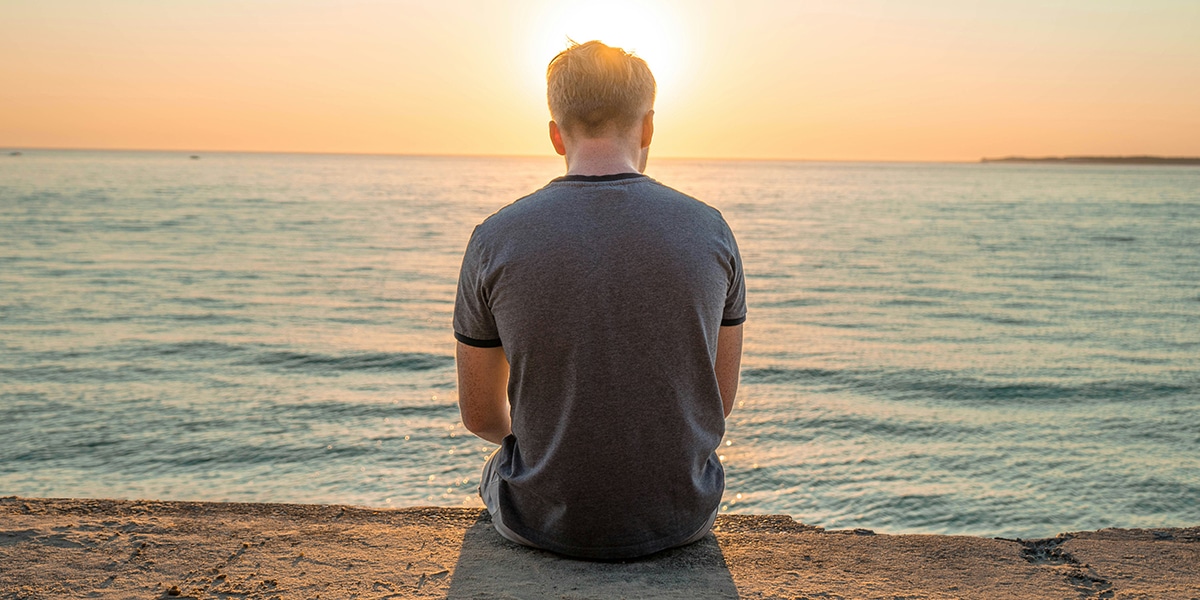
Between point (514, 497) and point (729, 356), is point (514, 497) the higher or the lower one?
the lower one

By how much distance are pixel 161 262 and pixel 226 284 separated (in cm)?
454

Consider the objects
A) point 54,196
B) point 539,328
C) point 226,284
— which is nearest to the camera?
point 539,328

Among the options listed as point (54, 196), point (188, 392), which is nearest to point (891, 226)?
point (188, 392)

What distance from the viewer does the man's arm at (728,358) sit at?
101 inches

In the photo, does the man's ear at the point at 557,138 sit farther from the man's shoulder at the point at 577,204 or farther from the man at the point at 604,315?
the man's shoulder at the point at 577,204

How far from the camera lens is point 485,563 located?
2.63 meters

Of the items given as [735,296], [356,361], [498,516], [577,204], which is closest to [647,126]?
[577,204]

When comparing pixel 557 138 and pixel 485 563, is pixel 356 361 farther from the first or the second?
pixel 557 138

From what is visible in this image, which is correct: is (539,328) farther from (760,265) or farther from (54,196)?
(54,196)

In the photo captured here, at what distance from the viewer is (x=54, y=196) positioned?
4809 centimetres

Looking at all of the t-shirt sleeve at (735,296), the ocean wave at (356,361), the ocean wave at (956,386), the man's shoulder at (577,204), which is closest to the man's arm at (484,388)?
the man's shoulder at (577,204)

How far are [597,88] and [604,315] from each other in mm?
564

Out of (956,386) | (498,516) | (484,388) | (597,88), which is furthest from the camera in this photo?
(956,386)

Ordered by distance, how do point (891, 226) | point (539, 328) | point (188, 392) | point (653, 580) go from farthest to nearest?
point (891, 226) < point (188, 392) < point (653, 580) < point (539, 328)
